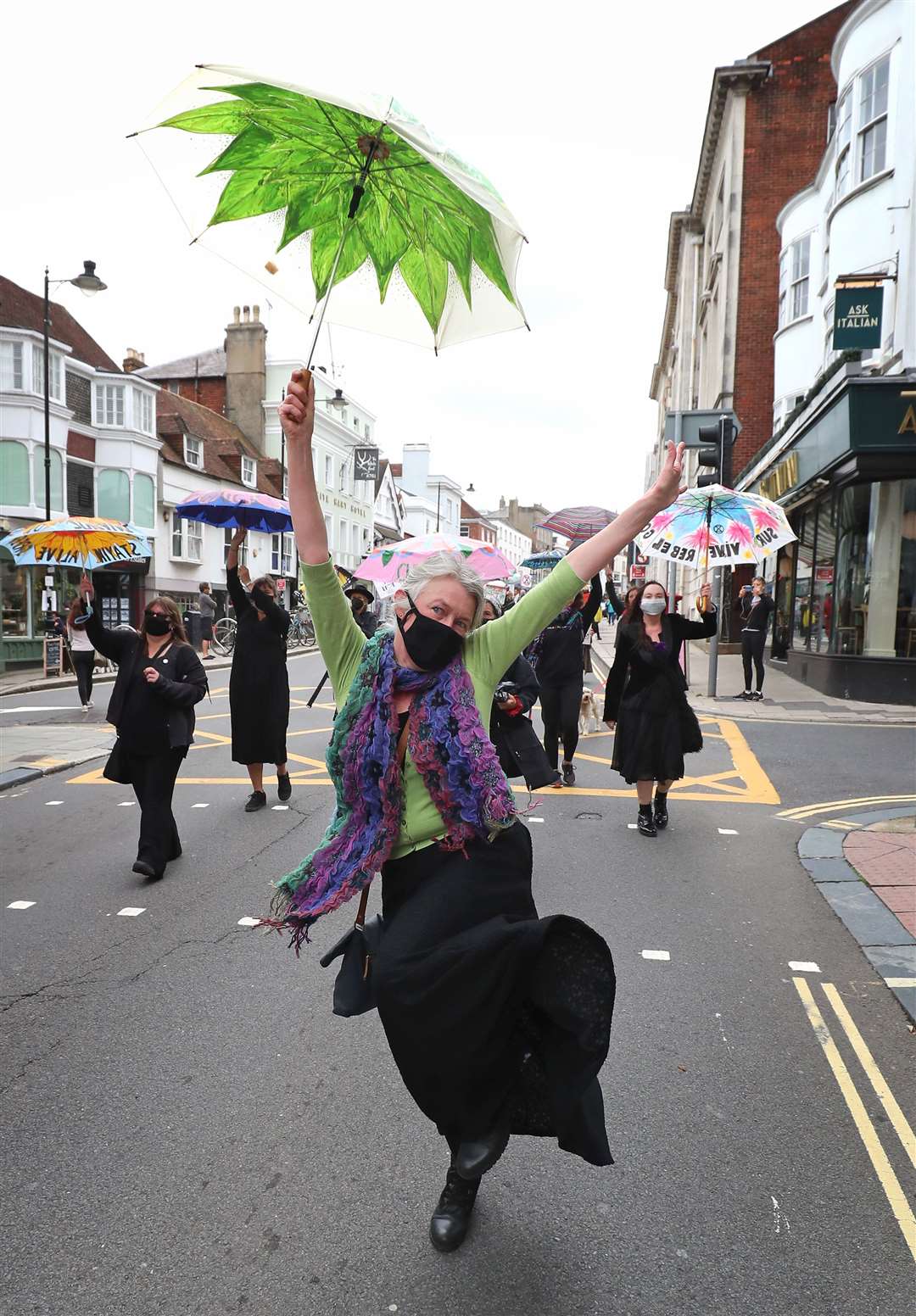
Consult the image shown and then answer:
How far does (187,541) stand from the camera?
33188 mm

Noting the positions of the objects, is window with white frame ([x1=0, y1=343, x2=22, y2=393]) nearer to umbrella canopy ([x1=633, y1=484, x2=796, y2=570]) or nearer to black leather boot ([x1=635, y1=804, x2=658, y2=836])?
umbrella canopy ([x1=633, y1=484, x2=796, y2=570])

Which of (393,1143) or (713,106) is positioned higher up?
(713,106)

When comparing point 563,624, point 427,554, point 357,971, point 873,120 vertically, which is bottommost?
Answer: point 357,971

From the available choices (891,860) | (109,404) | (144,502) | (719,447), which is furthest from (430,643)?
(144,502)

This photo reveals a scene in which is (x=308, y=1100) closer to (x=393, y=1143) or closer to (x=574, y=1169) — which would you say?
(x=393, y=1143)

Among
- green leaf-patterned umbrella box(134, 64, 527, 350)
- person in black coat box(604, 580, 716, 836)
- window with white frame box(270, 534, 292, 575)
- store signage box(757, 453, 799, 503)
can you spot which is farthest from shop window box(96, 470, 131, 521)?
green leaf-patterned umbrella box(134, 64, 527, 350)

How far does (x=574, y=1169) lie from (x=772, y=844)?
4207 millimetres

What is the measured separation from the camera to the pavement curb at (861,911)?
13.4 feet

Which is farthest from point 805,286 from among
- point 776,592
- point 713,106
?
point 713,106

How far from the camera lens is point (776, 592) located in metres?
21.8

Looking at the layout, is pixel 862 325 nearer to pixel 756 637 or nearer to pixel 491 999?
pixel 756 637

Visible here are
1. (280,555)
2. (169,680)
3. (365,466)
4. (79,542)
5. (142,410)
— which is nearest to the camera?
(169,680)

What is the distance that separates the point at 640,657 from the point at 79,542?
26.9 ft

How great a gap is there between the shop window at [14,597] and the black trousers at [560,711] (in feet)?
58.1
